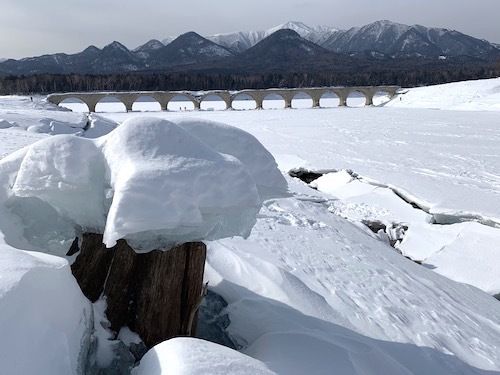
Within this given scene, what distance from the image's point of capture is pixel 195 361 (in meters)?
2.42

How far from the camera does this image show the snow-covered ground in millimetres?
3219

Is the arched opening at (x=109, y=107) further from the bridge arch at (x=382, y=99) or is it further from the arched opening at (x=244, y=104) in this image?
the bridge arch at (x=382, y=99)

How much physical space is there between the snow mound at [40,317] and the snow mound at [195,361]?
0.42 m

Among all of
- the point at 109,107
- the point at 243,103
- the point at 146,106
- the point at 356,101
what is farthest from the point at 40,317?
the point at 356,101

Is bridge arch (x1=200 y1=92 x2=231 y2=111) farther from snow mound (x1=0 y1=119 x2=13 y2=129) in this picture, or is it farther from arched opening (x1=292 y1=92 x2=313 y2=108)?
snow mound (x1=0 y1=119 x2=13 y2=129)

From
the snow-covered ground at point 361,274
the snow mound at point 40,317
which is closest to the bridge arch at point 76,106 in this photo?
the snow-covered ground at point 361,274

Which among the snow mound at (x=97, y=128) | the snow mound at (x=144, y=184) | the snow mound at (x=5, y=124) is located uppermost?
the snow mound at (x=144, y=184)

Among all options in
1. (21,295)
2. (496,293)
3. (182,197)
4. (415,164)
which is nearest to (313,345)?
(182,197)

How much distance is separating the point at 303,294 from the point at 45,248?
2.31 metres

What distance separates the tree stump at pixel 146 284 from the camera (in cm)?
317

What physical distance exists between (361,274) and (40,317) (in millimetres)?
4325

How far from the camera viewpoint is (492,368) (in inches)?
170

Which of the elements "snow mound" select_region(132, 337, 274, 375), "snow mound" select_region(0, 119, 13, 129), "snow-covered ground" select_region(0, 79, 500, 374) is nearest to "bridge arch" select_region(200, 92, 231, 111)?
"snow mound" select_region(0, 119, 13, 129)

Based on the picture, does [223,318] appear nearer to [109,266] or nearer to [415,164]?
[109,266]
